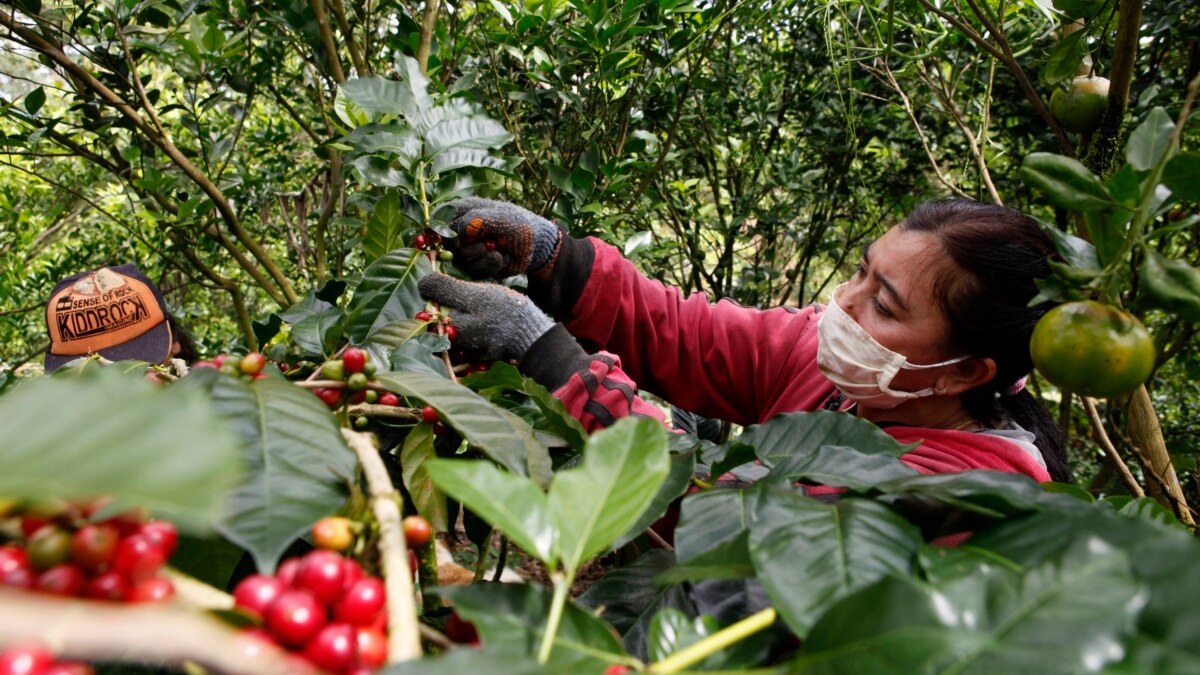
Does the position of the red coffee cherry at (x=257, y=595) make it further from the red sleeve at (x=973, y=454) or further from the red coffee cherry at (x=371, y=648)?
the red sleeve at (x=973, y=454)

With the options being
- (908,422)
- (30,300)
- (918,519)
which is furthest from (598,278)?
(30,300)

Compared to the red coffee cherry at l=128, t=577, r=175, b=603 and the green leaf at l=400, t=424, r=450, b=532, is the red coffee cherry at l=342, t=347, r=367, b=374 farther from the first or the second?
the red coffee cherry at l=128, t=577, r=175, b=603

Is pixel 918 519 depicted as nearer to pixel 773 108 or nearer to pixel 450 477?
pixel 450 477

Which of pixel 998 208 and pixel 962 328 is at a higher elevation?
pixel 998 208

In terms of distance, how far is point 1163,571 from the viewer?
0.50 m

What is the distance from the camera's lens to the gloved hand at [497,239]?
175cm

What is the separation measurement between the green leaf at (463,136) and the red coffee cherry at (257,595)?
3.62 ft

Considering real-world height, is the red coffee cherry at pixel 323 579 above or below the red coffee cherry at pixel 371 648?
above

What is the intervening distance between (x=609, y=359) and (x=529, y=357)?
188 mm

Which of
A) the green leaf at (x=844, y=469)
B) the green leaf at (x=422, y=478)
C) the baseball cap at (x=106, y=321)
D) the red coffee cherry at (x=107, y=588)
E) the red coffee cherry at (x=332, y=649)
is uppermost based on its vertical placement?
the red coffee cherry at (x=107, y=588)

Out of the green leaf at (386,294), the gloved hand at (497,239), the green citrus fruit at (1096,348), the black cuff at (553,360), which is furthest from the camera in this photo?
the gloved hand at (497,239)

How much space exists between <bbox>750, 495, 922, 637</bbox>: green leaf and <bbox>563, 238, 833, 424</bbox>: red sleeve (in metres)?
1.49

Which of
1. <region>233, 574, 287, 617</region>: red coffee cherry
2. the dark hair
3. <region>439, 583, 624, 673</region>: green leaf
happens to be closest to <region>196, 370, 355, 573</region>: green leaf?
<region>233, 574, 287, 617</region>: red coffee cherry

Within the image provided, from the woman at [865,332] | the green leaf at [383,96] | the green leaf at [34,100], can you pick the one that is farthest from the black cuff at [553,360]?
the green leaf at [34,100]
